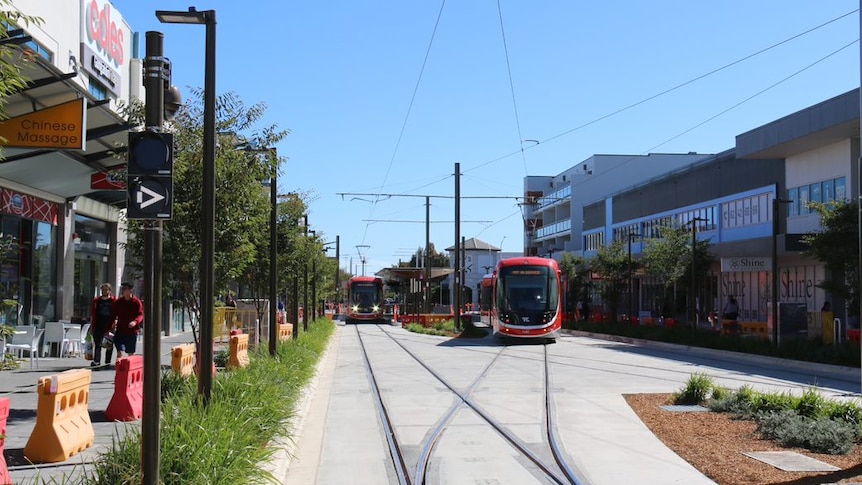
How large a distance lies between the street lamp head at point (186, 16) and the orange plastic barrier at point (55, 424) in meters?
4.10

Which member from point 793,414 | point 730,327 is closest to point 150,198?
point 793,414

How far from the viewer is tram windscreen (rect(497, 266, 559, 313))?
105 feet

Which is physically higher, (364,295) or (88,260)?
(88,260)

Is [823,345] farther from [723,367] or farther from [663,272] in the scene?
[663,272]

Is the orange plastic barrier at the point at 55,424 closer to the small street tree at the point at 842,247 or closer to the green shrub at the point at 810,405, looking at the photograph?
the green shrub at the point at 810,405

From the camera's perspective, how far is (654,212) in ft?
197

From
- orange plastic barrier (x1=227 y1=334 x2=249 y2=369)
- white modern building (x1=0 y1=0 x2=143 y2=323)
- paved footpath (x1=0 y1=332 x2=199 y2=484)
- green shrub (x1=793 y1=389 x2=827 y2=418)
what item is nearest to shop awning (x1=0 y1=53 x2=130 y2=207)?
white modern building (x1=0 y1=0 x2=143 y2=323)

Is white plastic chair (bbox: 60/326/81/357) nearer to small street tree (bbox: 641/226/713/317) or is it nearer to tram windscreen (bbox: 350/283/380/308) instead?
small street tree (bbox: 641/226/713/317)

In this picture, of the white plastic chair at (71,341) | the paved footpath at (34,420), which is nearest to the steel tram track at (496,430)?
the paved footpath at (34,420)

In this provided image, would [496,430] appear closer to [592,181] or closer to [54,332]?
[54,332]

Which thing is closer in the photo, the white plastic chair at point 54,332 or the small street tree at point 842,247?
the white plastic chair at point 54,332

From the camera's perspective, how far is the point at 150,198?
6.01 metres

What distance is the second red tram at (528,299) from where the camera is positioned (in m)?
31.7

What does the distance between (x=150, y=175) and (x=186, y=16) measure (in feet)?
15.0
